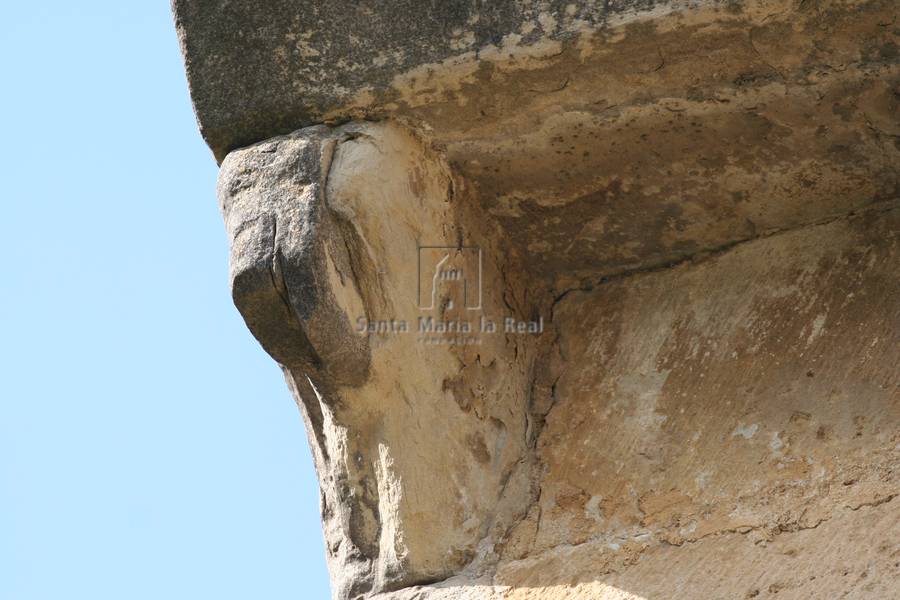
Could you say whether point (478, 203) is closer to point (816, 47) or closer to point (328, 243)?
point (328, 243)

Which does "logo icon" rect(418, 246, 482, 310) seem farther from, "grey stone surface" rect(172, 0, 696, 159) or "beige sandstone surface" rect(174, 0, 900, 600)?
"grey stone surface" rect(172, 0, 696, 159)

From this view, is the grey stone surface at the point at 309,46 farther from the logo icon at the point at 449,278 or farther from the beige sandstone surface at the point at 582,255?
the logo icon at the point at 449,278

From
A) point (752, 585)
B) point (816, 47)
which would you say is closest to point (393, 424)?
point (752, 585)

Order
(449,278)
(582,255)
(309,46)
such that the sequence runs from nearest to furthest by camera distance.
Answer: (309,46)
(449,278)
(582,255)

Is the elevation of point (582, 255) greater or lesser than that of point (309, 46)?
lesser

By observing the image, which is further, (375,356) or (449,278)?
(449,278)

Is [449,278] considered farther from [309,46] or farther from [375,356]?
[309,46]

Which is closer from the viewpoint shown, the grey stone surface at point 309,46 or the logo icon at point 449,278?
the grey stone surface at point 309,46

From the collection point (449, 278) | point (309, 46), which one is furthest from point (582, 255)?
point (309, 46)

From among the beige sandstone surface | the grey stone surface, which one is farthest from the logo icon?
the grey stone surface

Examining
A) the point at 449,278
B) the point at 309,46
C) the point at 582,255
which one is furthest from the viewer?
the point at 582,255

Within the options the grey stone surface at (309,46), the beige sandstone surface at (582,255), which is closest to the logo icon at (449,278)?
the beige sandstone surface at (582,255)

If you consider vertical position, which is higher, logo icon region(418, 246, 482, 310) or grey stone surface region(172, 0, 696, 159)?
grey stone surface region(172, 0, 696, 159)

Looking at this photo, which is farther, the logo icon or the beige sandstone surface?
the logo icon
